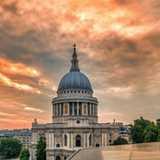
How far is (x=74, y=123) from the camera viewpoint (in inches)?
3374

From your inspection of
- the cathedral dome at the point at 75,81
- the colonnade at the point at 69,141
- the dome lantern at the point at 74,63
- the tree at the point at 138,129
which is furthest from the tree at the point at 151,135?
the dome lantern at the point at 74,63

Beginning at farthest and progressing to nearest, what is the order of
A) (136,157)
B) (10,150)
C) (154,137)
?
(10,150) < (154,137) < (136,157)

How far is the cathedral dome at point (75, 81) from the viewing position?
91.0 m

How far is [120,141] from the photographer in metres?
86.3

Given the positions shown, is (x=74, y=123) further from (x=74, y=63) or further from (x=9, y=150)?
(x=9, y=150)

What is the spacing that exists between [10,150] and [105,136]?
Answer: 175 feet

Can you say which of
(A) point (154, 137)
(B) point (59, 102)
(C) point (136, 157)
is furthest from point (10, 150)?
(C) point (136, 157)

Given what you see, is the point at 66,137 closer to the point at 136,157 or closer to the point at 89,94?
the point at 89,94

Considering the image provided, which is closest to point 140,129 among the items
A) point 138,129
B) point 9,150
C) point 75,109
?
point 138,129

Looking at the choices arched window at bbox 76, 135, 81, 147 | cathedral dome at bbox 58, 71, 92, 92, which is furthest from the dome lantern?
arched window at bbox 76, 135, 81, 147

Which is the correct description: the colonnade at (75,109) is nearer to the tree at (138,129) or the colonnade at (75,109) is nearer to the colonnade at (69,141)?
the colonnade at (69,141)

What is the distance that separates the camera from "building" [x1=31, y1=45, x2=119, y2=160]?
84875 mm

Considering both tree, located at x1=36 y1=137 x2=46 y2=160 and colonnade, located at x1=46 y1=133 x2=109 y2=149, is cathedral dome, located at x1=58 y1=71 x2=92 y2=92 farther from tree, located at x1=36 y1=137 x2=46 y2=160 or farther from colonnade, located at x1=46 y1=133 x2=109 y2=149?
tree, located at x1=36 y1=137 x2=46 y2=160

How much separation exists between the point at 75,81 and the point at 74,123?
31.7 feet
